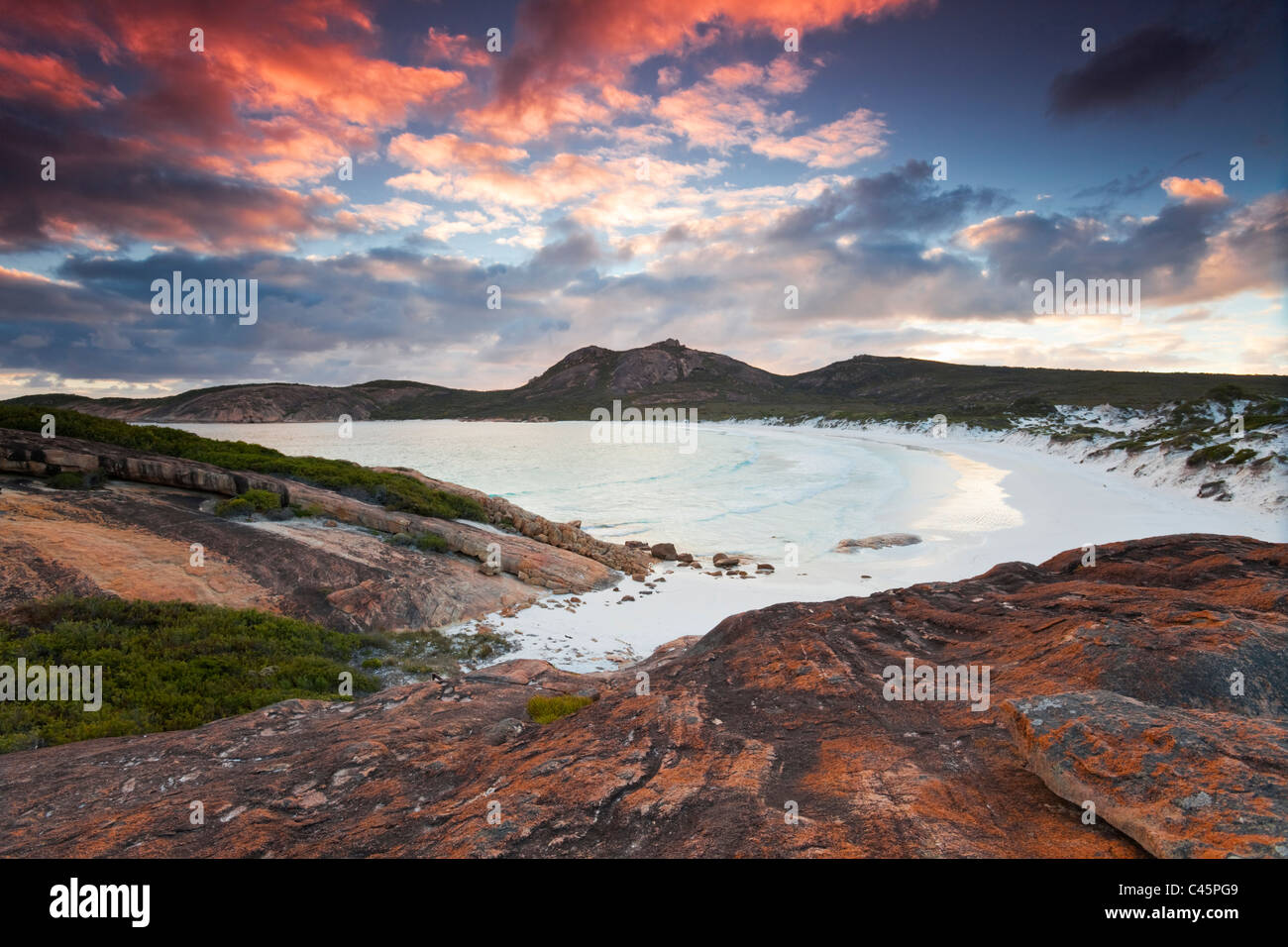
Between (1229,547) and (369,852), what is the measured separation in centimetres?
1424

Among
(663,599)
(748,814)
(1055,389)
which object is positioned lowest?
(663,599)

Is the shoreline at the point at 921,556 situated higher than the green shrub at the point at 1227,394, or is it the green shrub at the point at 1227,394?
the green shrub at the point at 1227,394

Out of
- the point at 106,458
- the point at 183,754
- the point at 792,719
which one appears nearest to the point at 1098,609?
the point at 792,719

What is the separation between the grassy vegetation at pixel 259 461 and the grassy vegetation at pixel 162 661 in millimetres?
9126

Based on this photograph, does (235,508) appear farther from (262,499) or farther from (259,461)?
(259,461)

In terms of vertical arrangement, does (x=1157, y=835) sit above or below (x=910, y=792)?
above

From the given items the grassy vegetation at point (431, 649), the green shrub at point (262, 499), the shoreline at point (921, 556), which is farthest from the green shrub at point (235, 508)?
the shoreline at point (921, 556)

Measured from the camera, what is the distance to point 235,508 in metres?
16.0

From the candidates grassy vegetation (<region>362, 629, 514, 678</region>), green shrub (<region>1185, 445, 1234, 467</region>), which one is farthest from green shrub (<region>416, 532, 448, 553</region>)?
green shrub (<region>1185, 445, 1234, 467</region>)

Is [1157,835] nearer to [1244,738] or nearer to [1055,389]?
[1244,738]

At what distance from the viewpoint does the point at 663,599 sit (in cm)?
1827

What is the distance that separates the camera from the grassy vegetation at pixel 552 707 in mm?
7094

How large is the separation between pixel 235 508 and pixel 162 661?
7792 millimetres

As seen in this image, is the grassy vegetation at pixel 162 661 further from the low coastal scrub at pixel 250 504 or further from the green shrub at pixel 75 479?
the green shrub at pixel 75 479
